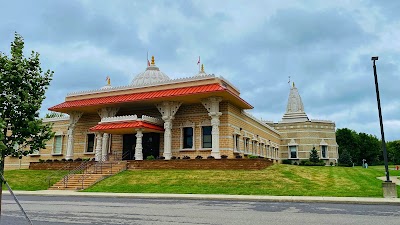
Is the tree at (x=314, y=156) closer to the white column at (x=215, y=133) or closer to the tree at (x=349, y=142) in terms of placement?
the white column at (x=215, y=133)

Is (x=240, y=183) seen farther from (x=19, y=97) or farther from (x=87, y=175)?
(x=19, y=97)

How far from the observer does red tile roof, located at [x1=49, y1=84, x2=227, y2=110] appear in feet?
94.0

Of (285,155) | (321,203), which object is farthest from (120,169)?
(285,155)

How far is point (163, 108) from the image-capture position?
31.2m

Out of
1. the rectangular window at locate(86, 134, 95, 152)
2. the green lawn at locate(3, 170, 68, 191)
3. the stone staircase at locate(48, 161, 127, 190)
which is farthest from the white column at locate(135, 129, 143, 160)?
the rectangular window at locate(86, 134, 95, 152)

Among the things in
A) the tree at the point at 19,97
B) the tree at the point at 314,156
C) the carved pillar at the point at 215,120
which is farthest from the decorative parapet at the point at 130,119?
the tree at the point at 314,156

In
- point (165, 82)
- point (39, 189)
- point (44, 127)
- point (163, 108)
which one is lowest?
point (39, 189)

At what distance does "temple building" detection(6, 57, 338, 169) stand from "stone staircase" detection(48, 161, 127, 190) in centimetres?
247

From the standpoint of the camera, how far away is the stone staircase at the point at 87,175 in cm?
2470

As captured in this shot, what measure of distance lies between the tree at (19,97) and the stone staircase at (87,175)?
679 inches

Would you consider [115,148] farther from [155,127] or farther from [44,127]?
[44,127]

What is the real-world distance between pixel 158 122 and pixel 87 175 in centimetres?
834

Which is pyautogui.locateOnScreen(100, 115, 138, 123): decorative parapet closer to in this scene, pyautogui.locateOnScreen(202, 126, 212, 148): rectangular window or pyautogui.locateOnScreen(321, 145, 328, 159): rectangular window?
pyautogui.locateOnScreen(202, 126, 212, 148): rectangular window

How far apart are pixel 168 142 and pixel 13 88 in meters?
23.4
